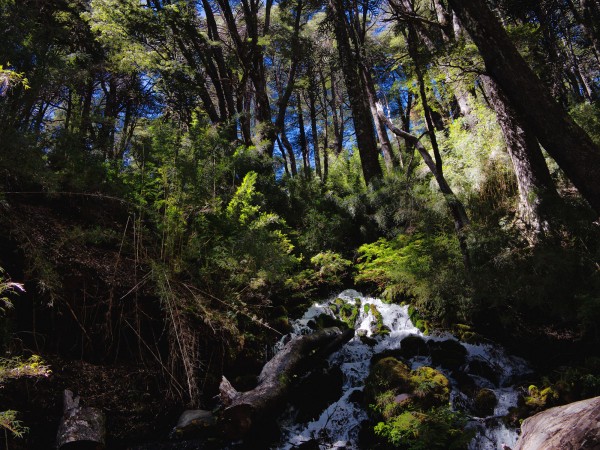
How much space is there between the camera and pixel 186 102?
1154cm

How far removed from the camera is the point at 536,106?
4.32 m

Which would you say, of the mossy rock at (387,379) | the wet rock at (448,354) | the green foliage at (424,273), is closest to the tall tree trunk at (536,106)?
the green foliage at (424,273)

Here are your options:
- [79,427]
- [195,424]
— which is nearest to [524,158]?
[195,424]

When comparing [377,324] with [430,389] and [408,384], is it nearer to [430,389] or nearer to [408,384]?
[408,384]

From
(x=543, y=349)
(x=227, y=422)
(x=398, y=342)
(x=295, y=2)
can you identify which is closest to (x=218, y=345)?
Answer: (x=227, y=422)

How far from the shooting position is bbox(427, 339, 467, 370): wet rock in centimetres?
498

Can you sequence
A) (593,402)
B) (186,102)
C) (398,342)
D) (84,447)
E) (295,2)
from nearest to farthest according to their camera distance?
1. (593,402)
2. (84,447)
3. (398,342)
4. (186,102)
5. (295,2)

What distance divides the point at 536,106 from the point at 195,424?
514 cm

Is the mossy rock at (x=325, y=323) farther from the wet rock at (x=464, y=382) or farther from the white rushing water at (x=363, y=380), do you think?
the wet rock at (x=464, y=382)

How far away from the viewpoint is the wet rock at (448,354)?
4980 mm

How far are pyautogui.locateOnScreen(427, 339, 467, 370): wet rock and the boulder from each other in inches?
99.9

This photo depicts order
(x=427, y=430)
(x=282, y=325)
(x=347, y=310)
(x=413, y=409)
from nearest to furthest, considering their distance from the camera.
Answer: (x=427, y=430) → (x=413, y=409) → (x=282, y=325) → (x=347, y=310)

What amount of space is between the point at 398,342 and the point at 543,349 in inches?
76.4

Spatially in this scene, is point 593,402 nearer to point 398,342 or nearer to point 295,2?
point 398,342
